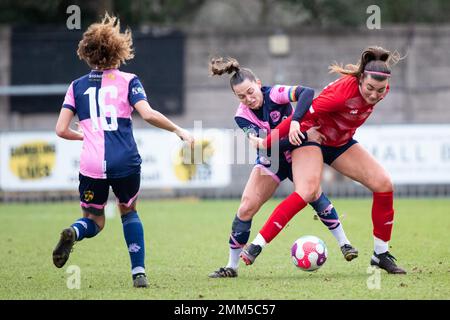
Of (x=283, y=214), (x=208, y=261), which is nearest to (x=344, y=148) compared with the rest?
(x=283, y=214)

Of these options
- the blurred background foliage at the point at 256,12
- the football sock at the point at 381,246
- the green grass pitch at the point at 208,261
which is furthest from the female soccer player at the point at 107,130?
the blurred background foliage at the point at 256,12

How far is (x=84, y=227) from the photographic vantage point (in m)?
6.83

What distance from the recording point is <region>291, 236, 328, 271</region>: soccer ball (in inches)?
296

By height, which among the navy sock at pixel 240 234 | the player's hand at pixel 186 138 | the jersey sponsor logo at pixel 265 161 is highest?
A: the player's hand at pixel 186 138

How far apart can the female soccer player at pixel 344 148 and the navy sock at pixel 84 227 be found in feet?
4.03

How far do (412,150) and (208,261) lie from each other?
838 centimetres

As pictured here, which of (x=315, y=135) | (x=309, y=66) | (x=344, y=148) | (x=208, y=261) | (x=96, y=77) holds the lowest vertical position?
(x=208, y=261)

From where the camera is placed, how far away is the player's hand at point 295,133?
714 centimetres

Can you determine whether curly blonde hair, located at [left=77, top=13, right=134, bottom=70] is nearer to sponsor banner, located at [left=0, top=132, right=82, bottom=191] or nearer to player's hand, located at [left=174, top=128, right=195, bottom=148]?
player's hand, located at [left=174, top=128, right=195, bottom=148]

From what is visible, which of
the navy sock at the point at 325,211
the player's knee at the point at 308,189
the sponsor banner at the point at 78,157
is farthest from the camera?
the sponsor banner at the point at 78,157

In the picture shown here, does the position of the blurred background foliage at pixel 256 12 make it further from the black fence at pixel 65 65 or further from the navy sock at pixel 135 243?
the navy sock at pixel 135 243

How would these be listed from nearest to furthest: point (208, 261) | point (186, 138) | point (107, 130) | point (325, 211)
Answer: point (186, 138), point (107, 130), point (325, 211), point (208, 261)

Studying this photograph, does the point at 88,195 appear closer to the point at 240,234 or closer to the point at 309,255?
the point at 240,234

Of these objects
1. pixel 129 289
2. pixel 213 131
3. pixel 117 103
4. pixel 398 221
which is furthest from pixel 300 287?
pixel 213 131
